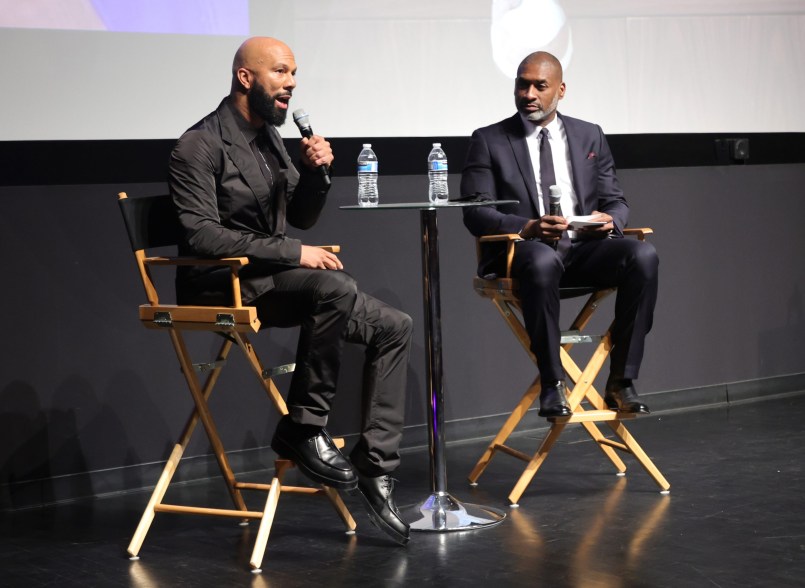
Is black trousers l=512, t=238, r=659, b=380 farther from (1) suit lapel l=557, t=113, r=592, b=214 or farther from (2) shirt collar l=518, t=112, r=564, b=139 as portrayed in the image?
(2) shirt collar l=518, t=112, r=564, b=139

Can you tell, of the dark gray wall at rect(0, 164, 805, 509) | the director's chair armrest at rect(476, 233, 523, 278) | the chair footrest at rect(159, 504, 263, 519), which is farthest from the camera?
the dark gray wall at rect(0, 164, 805, 509)

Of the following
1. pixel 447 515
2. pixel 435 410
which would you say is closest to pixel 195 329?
pixel 435 410

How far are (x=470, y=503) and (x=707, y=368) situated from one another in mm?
2254

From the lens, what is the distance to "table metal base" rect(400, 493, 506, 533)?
11.6 ft

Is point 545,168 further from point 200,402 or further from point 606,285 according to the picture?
point 200,402

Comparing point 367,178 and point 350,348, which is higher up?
point 367,178

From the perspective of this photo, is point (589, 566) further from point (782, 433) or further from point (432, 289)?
point (782, 433)

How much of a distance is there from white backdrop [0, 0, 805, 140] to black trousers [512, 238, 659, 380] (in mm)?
1176

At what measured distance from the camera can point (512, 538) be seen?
3.39 metres

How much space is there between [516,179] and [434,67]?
0.94 m

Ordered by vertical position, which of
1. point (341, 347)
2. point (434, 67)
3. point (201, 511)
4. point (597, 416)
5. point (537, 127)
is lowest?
point (201, 511)

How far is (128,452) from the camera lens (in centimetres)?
423

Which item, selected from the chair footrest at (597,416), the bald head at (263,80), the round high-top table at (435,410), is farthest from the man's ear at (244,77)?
the chair footrest at (597,416)

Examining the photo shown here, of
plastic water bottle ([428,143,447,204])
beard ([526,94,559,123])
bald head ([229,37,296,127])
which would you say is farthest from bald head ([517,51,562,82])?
bald head ([229,37,296,127])
